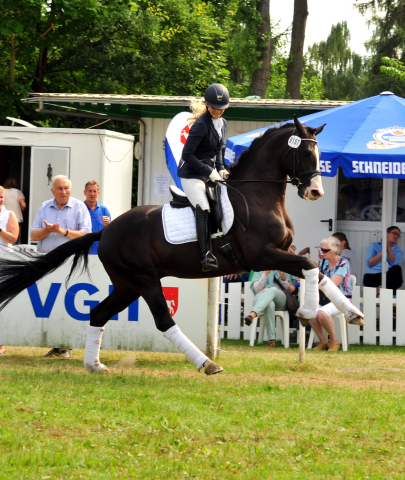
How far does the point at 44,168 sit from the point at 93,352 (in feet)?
21.5

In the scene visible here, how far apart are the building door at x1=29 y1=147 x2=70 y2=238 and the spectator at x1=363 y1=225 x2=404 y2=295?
5743mm

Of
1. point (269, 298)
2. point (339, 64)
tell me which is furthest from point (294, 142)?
point (339, 64)

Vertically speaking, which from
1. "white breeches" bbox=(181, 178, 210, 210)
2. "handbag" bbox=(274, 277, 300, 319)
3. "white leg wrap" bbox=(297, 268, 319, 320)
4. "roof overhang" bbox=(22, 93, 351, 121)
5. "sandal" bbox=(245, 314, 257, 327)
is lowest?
"sandal" bbox=(245, 314, 257, 327)

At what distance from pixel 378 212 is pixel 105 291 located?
646 centimetres

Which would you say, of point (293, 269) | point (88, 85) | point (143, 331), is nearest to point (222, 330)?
point (143, 331)

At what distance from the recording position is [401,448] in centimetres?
448

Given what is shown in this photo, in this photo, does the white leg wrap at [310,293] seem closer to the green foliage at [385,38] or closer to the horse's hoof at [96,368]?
the horse's hoof at [96,368]

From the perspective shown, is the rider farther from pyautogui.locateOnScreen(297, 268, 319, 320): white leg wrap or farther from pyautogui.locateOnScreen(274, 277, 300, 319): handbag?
pyautogui.locateOnScreen(274, 277, 300, 319): handbag

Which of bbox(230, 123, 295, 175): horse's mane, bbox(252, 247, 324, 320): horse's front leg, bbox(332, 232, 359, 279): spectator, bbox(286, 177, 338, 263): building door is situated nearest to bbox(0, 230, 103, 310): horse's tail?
bbox(230, 123, 295, 175): horse's mane

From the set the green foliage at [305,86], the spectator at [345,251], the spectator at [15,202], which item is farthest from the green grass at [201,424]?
the green foliage at [305,86]

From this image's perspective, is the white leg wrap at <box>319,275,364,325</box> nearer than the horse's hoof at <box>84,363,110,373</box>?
Yes

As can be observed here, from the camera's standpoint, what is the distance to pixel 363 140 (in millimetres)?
10281

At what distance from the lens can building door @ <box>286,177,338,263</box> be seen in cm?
1333

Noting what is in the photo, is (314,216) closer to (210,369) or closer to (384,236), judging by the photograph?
(384,236)
